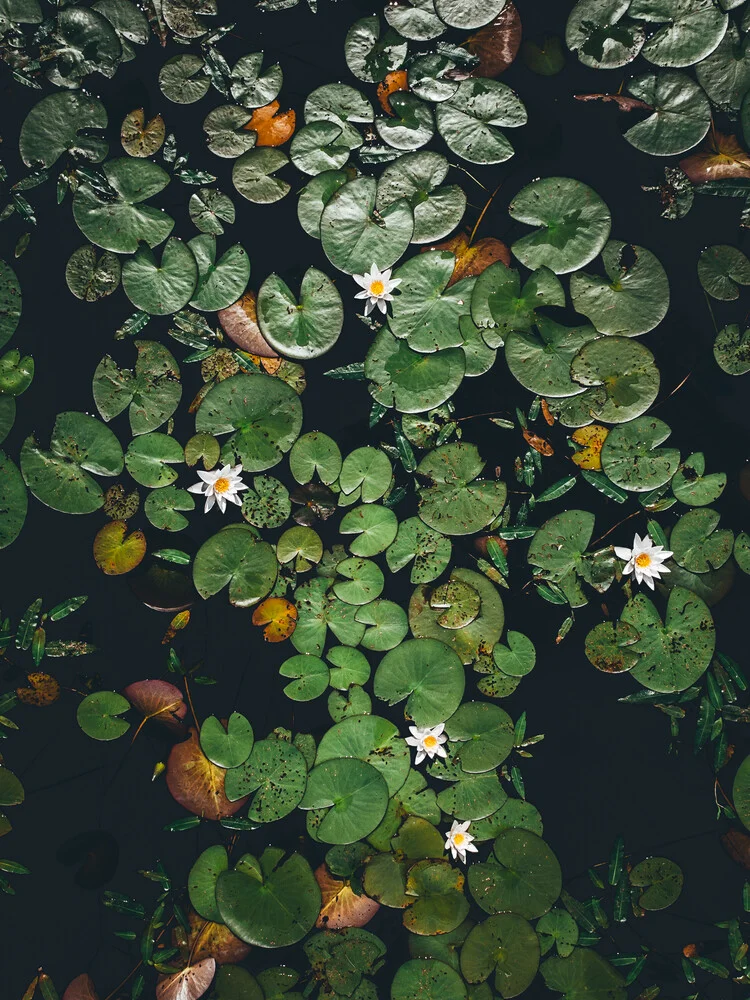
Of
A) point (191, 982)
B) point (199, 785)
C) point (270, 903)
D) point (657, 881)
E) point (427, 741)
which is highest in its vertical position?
point (427, 741)

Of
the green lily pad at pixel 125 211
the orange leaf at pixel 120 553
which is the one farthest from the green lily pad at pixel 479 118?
the orange leaf at pixel 120 553

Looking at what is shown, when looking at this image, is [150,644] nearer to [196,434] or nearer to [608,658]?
[196,434]

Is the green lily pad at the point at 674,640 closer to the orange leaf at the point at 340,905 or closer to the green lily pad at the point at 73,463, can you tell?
the orange leaf at the point at 340,905

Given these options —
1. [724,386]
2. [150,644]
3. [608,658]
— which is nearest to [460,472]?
[608,658]

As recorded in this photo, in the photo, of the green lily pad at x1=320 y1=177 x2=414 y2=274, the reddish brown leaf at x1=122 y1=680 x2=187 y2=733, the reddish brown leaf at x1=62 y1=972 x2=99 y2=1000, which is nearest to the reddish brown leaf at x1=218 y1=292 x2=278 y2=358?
the green lily pad at x1=320 y1=177 x2=414 y2=274

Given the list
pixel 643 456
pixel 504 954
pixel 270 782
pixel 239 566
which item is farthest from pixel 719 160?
pixel 504 954

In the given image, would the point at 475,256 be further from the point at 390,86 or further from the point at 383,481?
the point at 383,481
